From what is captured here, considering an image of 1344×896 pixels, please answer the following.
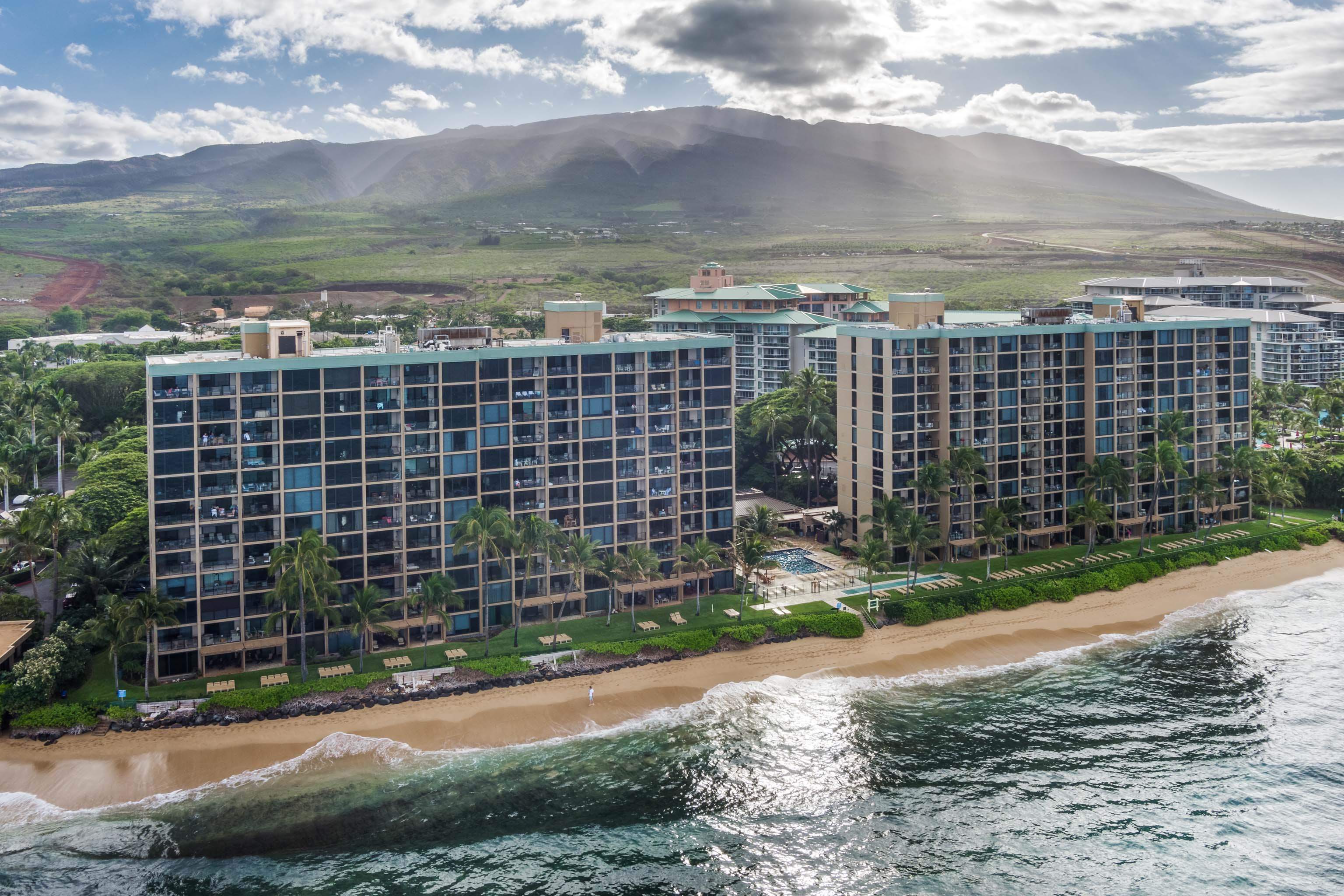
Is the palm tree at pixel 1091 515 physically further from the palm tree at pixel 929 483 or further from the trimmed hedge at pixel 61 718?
the trimmed hedge at pixel 61 718

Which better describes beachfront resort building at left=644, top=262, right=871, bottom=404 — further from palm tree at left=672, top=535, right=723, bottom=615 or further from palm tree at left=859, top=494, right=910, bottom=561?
palm tree at left=672, top=535, right=723, bottom=615

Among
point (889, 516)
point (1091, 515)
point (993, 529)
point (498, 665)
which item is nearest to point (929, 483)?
point (889, 516)

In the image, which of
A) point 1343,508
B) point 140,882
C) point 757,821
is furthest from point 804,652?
point 1343,508

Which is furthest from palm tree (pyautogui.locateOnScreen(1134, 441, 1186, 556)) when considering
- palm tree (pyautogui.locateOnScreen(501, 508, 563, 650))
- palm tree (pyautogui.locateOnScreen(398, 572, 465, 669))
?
palm tree (pyautogui.locateOnScreen(398, 572, 465, 669))

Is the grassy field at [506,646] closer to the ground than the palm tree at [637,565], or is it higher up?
closer to the ground

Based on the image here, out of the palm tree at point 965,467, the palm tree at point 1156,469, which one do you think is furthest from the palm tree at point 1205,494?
the palm tree at point 965,467
